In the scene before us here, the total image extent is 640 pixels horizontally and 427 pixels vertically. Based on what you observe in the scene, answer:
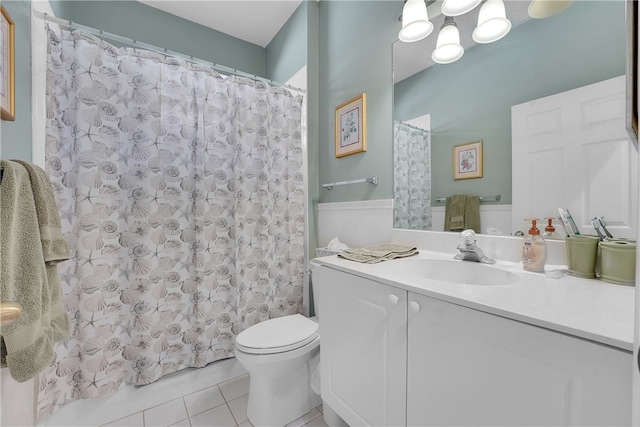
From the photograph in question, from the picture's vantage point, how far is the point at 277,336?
1328 mm

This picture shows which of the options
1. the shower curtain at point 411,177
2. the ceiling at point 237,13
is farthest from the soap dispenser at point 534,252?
the ceiling at point 237,13

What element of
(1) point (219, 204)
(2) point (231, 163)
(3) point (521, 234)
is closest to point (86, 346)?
(1) point (219, 204)

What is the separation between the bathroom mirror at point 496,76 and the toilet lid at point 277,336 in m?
0.78

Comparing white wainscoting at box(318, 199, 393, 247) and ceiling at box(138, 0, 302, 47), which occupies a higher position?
ceiling at box(138, 0, 302, 47)

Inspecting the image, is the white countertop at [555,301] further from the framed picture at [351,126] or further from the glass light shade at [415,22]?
the glass light shade at [415,22]

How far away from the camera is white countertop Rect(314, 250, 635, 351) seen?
490 mm

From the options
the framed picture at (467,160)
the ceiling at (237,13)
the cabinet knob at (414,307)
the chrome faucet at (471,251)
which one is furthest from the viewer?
the ceiling at (237,13)

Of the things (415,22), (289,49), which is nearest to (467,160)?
(415,22)

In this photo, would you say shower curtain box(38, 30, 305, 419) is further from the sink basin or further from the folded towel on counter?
the sink basin

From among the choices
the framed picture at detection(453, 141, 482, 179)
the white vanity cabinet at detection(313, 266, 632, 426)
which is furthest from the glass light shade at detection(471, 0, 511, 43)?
the white vanity cabinet at detection(313, 266, 632, 426)

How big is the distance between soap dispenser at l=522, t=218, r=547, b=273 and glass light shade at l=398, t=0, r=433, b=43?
1029 mm

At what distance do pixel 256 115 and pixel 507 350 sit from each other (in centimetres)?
175

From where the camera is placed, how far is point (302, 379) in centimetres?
137

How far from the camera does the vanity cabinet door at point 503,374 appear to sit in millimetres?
472
